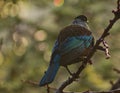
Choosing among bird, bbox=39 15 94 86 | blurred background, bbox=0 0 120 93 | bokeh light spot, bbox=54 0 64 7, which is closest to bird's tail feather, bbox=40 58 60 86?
bird, bbox=39 15 94 86

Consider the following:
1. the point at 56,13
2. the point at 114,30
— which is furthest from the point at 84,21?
the point at 56,13

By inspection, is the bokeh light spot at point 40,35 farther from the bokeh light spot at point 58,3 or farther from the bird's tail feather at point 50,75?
the bird's tail feather at point 50,75

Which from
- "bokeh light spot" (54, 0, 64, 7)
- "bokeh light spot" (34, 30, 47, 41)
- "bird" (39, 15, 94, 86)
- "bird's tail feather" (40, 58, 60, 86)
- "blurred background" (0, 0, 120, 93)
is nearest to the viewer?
"bird's tail feather" (40, 58, 60, 86)

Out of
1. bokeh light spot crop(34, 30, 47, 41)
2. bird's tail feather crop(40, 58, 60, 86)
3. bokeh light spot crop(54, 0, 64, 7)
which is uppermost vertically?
bird's tail feather crop(40, 58, 60, 86)

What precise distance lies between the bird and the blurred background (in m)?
4.37

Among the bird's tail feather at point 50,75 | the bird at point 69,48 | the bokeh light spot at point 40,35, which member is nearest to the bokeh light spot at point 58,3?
the bokeh light spot at point 40,35

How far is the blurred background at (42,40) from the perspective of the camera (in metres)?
8.37

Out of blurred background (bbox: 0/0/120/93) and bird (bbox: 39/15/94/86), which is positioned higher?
bird (bbox: 39/15/94/86)

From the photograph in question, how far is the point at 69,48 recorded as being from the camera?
3615mm

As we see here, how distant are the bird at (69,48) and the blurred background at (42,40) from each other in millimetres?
4373

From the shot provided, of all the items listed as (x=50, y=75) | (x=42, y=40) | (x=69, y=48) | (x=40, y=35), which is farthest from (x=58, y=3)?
(x=50, y=75)

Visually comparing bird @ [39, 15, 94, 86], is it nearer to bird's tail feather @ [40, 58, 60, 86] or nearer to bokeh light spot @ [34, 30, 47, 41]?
bird's tail feather @ [40, 58, 60, 86]

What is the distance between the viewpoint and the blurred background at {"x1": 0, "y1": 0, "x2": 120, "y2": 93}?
837cm

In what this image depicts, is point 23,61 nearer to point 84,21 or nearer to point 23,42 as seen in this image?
point 23,42
